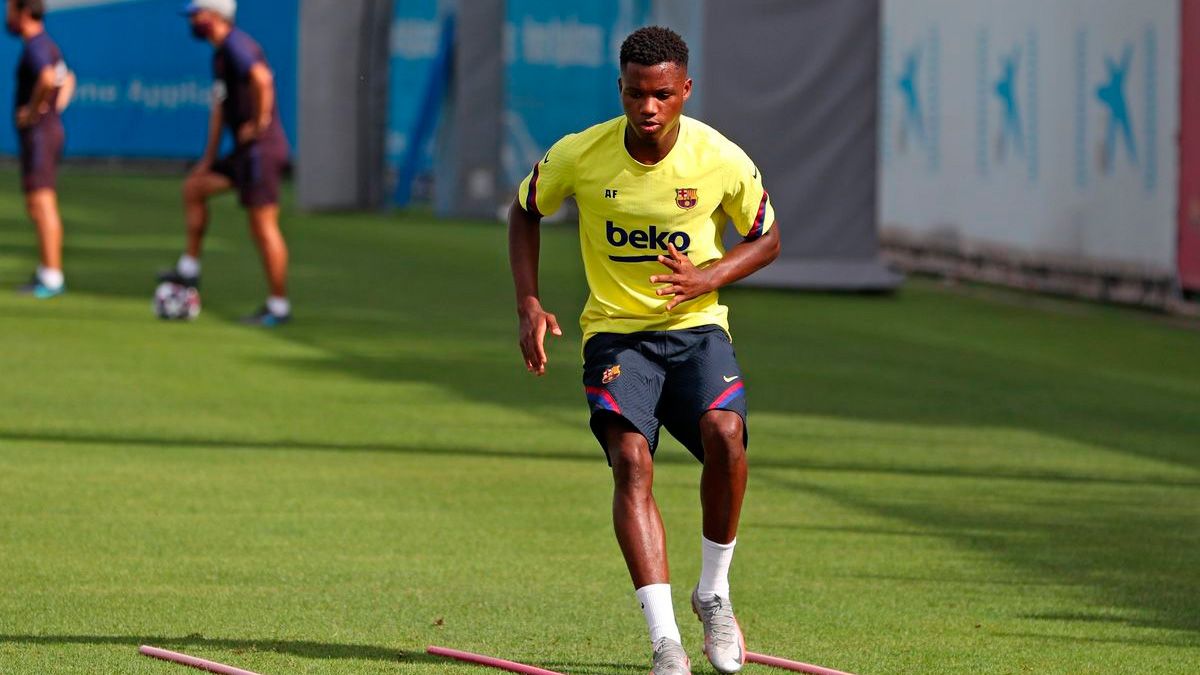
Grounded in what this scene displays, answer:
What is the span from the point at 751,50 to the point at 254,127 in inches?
229

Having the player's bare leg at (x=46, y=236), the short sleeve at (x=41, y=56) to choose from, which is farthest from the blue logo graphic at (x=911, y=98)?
the short sleeve at (x=41, y=56)

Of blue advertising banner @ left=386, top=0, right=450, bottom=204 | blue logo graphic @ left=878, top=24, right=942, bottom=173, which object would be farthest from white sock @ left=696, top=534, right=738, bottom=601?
blue advertising banner @ left=386, top=0, right=450, bottom=204

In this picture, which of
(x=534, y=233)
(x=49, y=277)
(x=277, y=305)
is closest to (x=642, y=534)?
(x=534, y=233)

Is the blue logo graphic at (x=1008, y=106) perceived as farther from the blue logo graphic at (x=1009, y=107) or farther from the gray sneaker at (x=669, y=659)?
the gray sneaker at (x=669, y=659)

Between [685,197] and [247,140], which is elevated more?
[685,197]

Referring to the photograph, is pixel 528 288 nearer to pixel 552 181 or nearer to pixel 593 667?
pixel 552 181

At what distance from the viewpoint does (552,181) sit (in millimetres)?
5891

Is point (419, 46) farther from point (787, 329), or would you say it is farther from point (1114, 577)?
point (1114, 577)

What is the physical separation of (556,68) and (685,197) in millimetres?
23886

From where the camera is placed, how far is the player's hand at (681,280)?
5594 millimetres

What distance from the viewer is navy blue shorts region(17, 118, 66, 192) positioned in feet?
53.3

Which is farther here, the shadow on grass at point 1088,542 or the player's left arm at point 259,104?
the player's left arm at point 259,104

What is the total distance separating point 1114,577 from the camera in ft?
24.3

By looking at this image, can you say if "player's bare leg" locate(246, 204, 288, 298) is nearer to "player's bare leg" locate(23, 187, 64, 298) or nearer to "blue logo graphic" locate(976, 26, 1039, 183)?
"player's bare leg" locate(23, 187, 64, 298)
